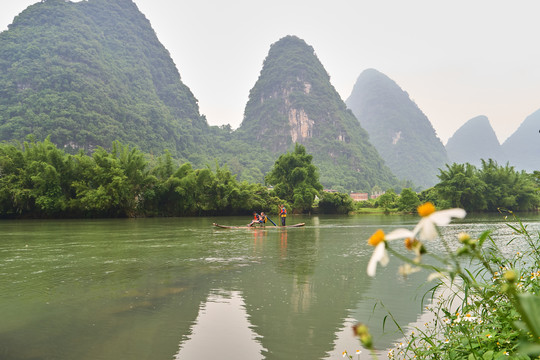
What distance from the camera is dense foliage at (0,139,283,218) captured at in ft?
96.9

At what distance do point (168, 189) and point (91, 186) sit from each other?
633cm

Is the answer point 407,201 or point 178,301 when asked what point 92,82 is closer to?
point 407,201

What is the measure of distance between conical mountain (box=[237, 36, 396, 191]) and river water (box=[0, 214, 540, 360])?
121m

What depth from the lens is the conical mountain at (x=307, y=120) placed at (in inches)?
5802

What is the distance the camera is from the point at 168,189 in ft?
113

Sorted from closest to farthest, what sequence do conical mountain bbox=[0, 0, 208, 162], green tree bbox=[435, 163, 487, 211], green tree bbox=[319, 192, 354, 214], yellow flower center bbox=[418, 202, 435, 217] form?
yellow flower center bbox=[418, 202, 435, 217] → green tree bbox=[435, 163, 487, 211] → green tree bbox=[319, 192, 354, 214] → conical mountain bbox=[0, 0, 208, 162]

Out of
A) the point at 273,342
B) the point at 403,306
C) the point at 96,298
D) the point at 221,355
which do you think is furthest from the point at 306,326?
the point at 96,298

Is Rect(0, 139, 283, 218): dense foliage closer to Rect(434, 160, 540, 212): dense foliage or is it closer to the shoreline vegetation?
the shoreline vegetation

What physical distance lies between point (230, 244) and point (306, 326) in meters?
9.51

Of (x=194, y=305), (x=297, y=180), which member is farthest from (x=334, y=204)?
(x=194, y=305)

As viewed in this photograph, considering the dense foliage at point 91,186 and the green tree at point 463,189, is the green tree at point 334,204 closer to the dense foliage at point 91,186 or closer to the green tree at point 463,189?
the green tree at point 463,189

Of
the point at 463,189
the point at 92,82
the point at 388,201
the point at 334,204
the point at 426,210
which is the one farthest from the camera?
the point at 92,82

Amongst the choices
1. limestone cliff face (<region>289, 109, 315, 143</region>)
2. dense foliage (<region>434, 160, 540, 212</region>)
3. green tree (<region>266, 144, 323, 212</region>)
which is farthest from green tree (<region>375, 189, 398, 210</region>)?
limestone cliff face (<region>289, 109, 315, 143</region>)

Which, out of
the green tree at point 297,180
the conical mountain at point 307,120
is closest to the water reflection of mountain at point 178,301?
the green tree at point 297,180
